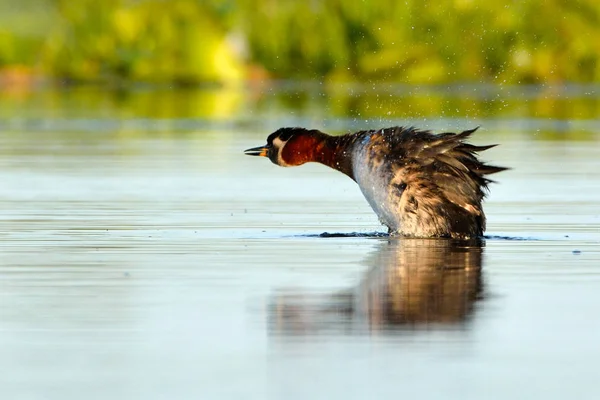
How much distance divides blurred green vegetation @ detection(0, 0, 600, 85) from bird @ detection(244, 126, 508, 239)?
62280mm

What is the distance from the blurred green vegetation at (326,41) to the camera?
265 feet

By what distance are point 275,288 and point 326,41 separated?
70.9 m

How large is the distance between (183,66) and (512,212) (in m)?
67.0

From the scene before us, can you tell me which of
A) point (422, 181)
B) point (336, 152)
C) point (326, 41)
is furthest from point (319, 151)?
point (326, 41)

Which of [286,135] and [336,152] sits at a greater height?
[286,135]

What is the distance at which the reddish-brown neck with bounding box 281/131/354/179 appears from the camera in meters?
17.6

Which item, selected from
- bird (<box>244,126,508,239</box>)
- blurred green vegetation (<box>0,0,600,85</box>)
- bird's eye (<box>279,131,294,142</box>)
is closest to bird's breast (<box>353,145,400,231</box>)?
bird (<box>244,126,508,239</box>)

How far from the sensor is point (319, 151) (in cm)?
1786

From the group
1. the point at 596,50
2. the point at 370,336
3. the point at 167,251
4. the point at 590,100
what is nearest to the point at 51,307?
the point at 370,336

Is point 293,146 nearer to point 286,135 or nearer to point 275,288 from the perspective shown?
point 286,135

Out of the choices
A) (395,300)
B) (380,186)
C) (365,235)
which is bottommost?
(395,300)

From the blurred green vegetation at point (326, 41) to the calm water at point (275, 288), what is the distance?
53.9m

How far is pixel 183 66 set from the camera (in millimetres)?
85500

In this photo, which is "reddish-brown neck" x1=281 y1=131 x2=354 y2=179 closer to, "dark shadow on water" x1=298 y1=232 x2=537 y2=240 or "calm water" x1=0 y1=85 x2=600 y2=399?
"calm water" x1=0 y1=85 x2=600 y2=399
